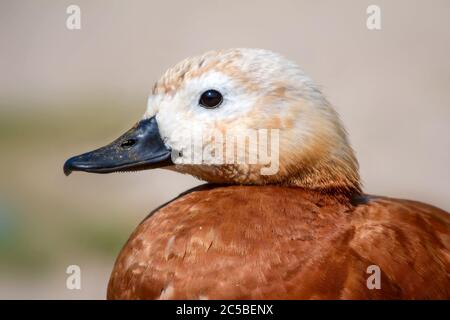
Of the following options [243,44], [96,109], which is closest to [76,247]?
[96,109]

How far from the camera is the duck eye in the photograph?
1687mm

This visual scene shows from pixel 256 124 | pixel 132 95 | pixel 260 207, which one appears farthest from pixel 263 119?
pixel 132 95

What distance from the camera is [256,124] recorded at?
167cm

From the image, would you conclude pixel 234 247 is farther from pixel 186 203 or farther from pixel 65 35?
pixel 65 35

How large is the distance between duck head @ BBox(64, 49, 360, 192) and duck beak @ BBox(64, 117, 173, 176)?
47 millimetres

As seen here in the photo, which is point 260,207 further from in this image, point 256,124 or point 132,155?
point 132,155

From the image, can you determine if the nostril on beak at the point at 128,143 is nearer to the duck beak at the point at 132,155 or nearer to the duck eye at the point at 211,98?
the duck beak at the point at 132,155

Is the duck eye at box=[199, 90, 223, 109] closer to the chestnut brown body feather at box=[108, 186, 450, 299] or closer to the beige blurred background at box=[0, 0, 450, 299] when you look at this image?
the chestnut brown body feather at box=[108, 186, 450, 299]

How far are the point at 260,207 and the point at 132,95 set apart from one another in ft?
→ 8.02

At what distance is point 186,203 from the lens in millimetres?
1690

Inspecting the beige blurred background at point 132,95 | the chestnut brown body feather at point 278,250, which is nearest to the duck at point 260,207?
the chestnut brown body feather at point 278,250

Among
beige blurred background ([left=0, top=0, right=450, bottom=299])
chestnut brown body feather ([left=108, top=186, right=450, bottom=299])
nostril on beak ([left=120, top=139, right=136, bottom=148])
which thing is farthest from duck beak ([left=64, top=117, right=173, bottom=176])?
beige blurred background ([left=0, top=0, right=450, bottom=299])

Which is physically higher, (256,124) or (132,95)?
(256,124)

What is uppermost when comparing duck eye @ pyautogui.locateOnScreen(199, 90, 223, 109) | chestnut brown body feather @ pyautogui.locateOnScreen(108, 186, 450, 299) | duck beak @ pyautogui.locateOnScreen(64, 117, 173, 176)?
duck eye @ pyautogui.locateOnScreen(199, 90, 223, 109)
